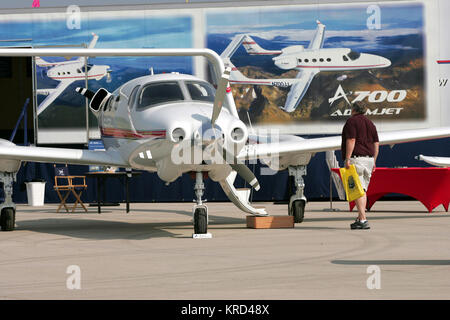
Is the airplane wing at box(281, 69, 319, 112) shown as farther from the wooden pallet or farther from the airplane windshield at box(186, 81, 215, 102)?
the airplane windshield at box(186, 81, 215, 102)

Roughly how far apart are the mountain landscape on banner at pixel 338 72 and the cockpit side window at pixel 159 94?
39.1 feet

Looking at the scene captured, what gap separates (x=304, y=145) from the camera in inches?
625

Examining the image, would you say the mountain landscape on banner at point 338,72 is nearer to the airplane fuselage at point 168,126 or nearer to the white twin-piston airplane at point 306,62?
the white twin-piston airplane at point 306,62

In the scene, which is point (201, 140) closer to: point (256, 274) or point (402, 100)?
point (256, 274)

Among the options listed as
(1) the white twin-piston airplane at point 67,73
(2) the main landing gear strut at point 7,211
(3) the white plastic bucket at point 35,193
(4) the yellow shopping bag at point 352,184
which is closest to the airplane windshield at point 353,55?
(1) the white twin-piston airplane at point 67,73

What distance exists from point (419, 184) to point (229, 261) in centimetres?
1091

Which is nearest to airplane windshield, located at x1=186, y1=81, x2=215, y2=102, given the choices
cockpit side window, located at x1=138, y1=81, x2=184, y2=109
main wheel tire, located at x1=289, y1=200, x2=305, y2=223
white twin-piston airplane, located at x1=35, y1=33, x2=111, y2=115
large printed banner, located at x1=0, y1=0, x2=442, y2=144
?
cockpit side window, located at x1=138, y1=81, x2=184, y2=109

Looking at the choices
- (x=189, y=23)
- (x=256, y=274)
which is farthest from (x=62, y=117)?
(x=256, y=274)

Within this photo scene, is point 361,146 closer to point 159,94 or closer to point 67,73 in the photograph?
point 159,94

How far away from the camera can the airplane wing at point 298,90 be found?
1017 inches

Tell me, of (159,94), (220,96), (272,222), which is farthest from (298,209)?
(220,96)

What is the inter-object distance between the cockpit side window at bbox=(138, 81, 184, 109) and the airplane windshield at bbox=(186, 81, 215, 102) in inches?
8.9

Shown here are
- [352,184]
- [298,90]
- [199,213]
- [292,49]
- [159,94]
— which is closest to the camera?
[199,213]

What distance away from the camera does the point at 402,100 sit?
2570 cm
